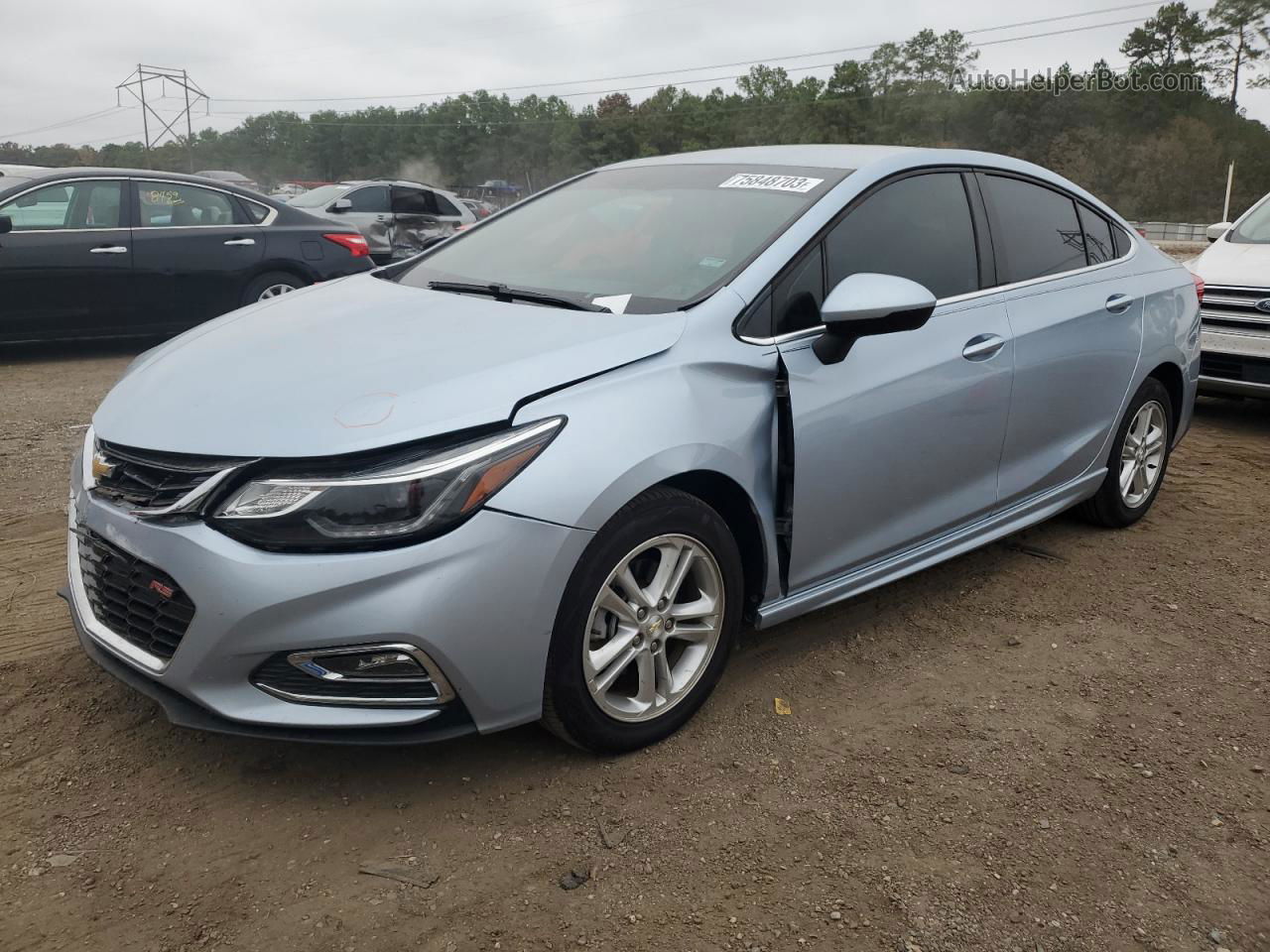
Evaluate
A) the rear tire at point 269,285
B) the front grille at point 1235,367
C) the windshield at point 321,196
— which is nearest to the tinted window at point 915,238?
the front grille at point 1235,367

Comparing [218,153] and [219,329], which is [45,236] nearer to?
[219,329]

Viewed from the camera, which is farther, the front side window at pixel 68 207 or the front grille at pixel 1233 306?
the front side window at pixel 68 207

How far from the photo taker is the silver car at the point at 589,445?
242 cm

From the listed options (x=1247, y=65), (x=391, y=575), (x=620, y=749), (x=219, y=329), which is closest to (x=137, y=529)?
(x=391, y=575)

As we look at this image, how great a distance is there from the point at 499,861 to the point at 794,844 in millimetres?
702

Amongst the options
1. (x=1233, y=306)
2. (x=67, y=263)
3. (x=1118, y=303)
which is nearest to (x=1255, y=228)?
(x=1233, y=306)

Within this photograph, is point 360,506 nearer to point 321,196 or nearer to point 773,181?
point 773,181

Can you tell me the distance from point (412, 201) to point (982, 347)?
13066 millimetres

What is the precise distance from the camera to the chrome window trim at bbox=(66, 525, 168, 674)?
2.58m

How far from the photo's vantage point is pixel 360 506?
2.40 metres

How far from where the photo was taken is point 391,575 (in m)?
2.38

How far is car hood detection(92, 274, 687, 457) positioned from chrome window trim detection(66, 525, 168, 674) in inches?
14.5

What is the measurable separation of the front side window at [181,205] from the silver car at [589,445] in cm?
540

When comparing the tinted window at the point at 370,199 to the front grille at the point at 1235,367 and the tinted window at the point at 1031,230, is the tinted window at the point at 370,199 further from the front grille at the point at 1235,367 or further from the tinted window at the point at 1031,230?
the tinted window at the point at 1031,230
